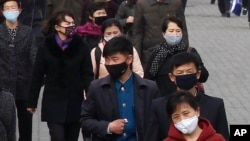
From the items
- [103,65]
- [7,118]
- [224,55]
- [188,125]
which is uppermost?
[188,125]

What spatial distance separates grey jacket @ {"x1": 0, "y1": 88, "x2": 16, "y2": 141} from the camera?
8.12m

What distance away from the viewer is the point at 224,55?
67.1 feet

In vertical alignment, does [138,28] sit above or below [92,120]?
below

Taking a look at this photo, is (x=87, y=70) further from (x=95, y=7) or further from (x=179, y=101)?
(x=179, y=101)

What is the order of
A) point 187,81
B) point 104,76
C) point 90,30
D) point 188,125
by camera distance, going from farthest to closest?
point 90,30
point 104,76
point 187,81
point 188,125

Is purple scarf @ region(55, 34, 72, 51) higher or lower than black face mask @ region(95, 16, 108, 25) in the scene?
higher

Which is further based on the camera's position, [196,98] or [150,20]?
[150,20]

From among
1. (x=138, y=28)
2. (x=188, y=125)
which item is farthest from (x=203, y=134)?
(x=138, y=28)

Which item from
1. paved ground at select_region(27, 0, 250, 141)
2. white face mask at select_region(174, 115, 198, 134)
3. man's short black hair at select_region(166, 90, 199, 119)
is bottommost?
paved ground at select_region(27, 0, 250, 141)

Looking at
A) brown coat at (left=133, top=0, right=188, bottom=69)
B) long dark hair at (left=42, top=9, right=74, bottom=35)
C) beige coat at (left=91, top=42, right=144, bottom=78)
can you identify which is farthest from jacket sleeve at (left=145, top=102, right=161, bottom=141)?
brown coat at (left=133, top=0, right=188, bottom=69)

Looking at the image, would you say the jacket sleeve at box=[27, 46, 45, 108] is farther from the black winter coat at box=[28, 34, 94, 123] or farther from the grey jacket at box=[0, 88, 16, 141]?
the grey jacket at box=[0, 88, 16, 141]

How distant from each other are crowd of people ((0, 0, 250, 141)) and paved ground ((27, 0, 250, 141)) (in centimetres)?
147

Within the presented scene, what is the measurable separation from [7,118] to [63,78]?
2257 mm

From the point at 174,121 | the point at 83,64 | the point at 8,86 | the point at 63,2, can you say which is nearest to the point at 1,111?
the point at 174,121
